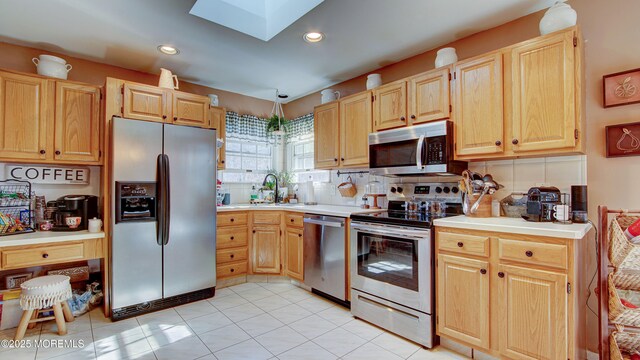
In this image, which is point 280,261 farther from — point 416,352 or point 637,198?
point 637,198

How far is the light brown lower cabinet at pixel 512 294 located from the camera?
167cm

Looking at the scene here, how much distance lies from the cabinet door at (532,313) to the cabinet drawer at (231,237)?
8.52 feet

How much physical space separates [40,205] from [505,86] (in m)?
4.09

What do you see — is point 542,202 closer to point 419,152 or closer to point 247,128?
point 419,152

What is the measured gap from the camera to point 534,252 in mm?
1755

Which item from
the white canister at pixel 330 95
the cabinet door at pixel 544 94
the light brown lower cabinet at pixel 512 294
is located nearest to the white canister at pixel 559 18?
the cabinet door at pixel 544 94

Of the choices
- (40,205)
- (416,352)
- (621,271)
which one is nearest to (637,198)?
(621,271)

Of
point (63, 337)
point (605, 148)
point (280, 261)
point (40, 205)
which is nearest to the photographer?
point (605, 148)

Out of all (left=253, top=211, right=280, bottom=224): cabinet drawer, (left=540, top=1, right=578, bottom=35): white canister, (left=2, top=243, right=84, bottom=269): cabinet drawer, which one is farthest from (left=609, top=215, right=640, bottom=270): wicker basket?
(left=2, top=243, right=84, bottom=269): cabinet drawer

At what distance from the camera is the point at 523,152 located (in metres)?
2.10

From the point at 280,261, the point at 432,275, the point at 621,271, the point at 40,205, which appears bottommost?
the point at 280,261

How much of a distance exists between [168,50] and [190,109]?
1.93 feet

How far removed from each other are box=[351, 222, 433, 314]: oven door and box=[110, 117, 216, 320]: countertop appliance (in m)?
1.51

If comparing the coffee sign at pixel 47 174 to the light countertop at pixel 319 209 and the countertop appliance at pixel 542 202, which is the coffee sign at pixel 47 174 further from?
the countertop appliance at pixel 542 202
